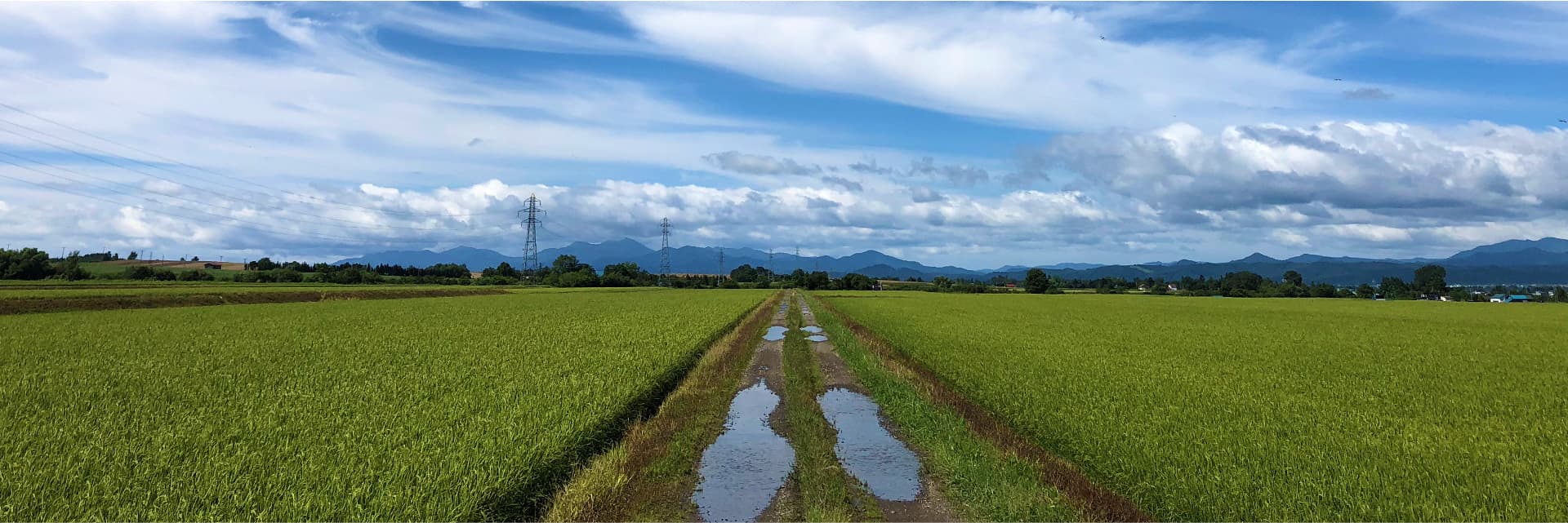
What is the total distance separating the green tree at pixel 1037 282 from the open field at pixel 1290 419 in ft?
375

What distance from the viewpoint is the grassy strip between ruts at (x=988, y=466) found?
7.05m

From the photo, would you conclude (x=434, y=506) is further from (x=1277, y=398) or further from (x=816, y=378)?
(x=1277, y=398)

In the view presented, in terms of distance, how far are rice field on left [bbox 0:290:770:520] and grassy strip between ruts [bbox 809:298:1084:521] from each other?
4.62 m

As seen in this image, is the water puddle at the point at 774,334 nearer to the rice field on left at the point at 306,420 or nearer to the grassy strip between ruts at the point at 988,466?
the rice field on left at the point at 306,420

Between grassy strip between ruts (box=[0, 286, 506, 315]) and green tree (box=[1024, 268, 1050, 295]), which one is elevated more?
green tree (box=[1024, 268, 1050, 295])

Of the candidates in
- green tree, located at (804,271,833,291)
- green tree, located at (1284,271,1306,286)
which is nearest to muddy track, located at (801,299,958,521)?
green tree, located at (804,271,833,291)

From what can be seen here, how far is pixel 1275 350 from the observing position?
20609 mm

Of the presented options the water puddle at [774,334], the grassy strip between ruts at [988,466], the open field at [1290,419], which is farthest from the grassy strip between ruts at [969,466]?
the water puddle at [774,334]

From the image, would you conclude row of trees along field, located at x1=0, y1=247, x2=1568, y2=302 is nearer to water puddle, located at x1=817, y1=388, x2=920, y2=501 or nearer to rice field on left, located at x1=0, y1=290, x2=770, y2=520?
rice field on left, located at x1=0, y1=290, x2=770, y2=520

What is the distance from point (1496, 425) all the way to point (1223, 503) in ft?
23.4

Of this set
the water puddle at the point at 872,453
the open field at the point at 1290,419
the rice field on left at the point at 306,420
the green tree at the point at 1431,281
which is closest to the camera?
the rice field on left at the point at 306,420

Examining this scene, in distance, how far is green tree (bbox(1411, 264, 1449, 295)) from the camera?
5276 inches

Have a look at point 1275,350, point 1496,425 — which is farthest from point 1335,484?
point 1275,350

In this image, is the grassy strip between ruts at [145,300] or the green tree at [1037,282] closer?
the grassy strip between ruts at [145,300]
